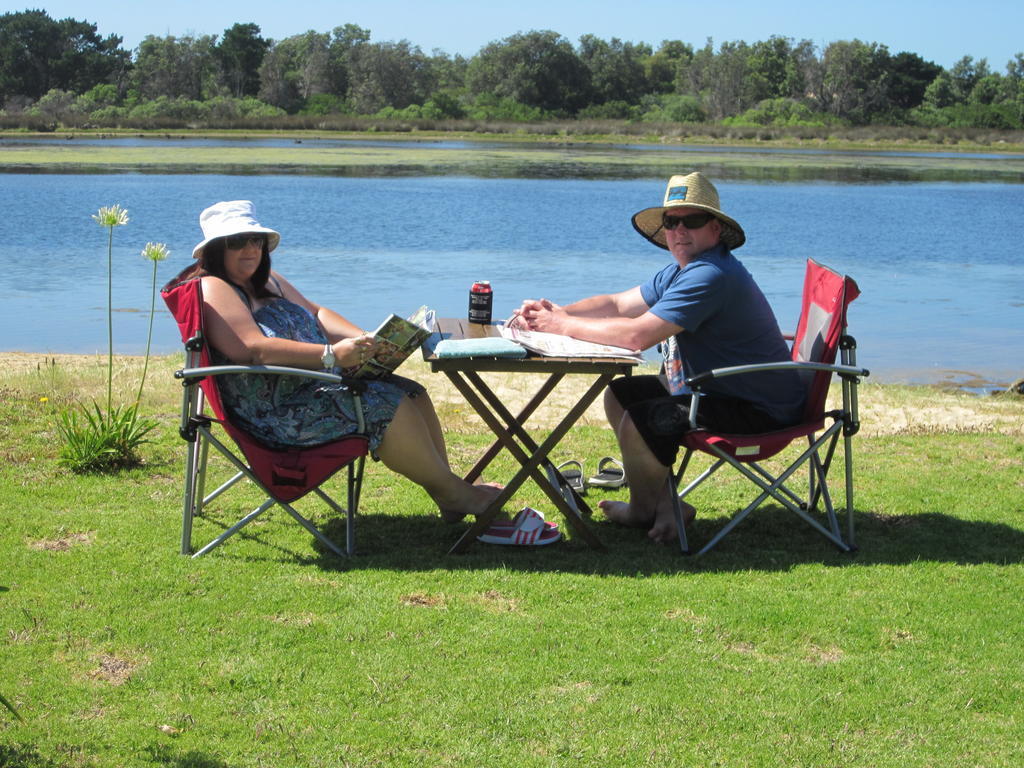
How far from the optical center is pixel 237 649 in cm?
325

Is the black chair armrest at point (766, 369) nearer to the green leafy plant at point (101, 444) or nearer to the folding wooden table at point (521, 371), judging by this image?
the folding wooden table at point (521, 371)

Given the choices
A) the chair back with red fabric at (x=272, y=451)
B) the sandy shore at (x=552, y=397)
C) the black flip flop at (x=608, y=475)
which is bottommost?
the sandy shore at (x=552, y=397)

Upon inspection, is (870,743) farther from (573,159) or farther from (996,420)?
(573,159)

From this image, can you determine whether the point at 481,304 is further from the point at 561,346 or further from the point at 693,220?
the point at 693,220

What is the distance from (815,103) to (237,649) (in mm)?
89871

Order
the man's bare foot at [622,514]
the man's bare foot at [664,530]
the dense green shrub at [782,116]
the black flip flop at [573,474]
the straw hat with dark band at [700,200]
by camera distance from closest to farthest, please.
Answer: the straw hat with dark band at [700,200]
the man's bare foot at [664,530]
the man's bare foot at [622,514]
the black flip flop at [573,474]
the dense green shrub at [782,116]

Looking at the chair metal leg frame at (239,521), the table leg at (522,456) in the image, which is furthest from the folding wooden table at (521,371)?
the chair metal leg frame at (239,521)

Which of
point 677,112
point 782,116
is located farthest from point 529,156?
point 677,112

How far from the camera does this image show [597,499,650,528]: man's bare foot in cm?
448

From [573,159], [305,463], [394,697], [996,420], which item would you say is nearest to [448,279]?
[996,420]

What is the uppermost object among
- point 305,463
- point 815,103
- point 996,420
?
point 815,103

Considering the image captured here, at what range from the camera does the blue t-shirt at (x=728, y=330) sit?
414 cm

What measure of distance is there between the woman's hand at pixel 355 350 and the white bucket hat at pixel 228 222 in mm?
473

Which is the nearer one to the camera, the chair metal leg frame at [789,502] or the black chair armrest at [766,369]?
the black chair armrest at [766,369]
